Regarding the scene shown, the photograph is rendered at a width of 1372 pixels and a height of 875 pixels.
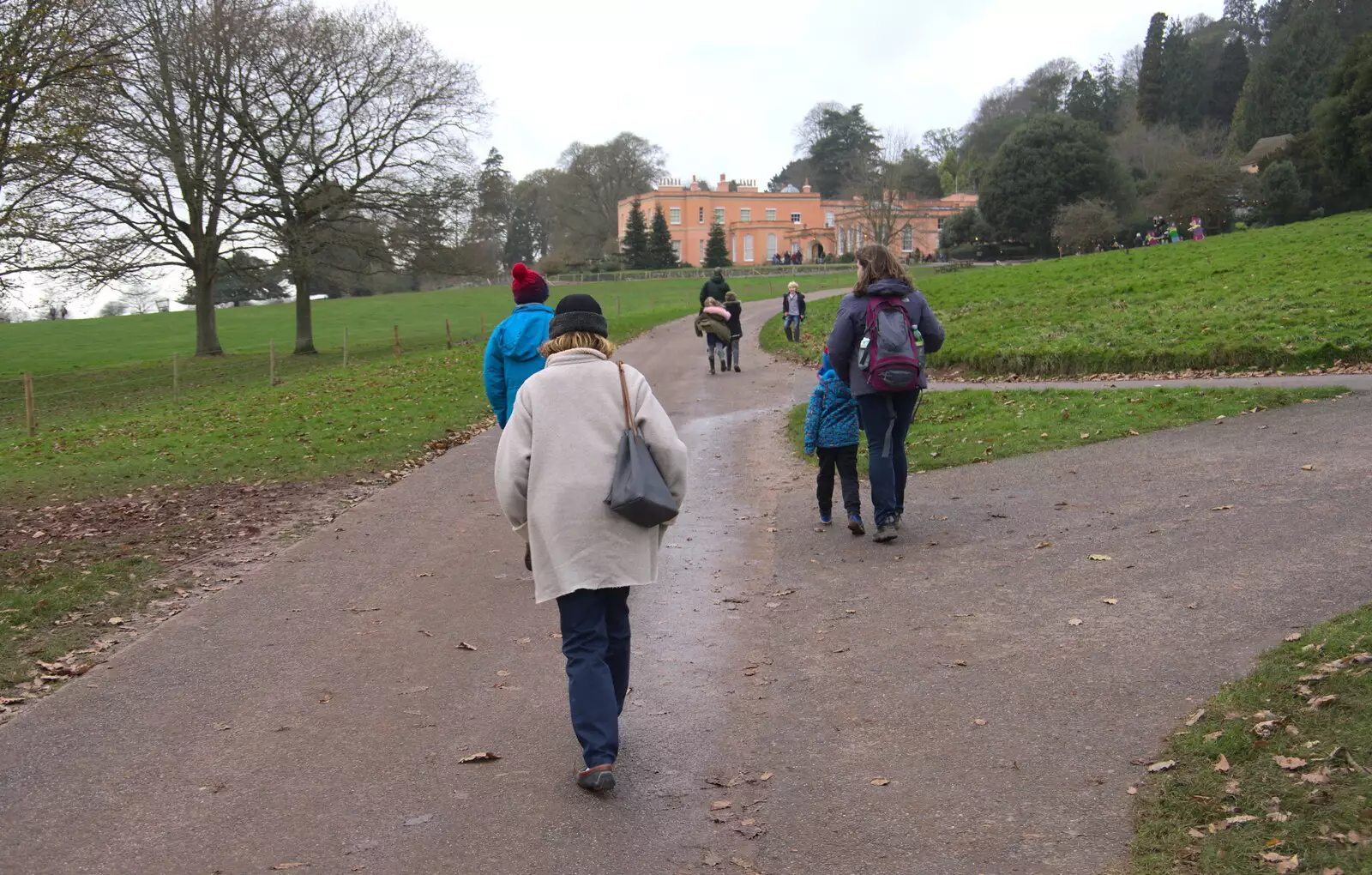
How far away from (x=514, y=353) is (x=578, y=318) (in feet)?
10.2

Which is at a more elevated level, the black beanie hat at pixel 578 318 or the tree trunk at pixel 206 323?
the tree trunk at pixel 206 323

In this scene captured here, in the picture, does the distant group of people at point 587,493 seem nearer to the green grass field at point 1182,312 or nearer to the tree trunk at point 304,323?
the green grass field at point 1182,312

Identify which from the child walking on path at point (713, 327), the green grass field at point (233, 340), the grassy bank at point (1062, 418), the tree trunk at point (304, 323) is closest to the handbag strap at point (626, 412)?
the grassy bank at point (1062, 418)

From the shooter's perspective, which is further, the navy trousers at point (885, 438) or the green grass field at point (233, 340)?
the green grass field at point (233, 340)

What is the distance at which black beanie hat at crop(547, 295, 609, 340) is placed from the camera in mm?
4859

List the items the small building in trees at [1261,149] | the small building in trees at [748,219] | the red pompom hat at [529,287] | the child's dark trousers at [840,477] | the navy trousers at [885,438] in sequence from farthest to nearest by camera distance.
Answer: the small building in trees at [748,219] < the small building in trees at [1261,149] < the child's dark trousers at [840,477] < the navy trousers at [885,438] < the red pompom hat at [529,287]

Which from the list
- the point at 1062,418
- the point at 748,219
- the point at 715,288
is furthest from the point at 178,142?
the point at 748,219

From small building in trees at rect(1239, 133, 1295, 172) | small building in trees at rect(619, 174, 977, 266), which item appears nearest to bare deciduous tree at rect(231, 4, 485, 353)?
small building in trees at rect(1239, 133, 1295, 172)

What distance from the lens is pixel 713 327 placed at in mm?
A: 22109

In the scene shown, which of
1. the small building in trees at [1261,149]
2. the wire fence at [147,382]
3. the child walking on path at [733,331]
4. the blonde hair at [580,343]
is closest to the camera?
the blonde hair at [580,343]

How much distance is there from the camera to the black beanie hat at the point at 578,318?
4.86 meters

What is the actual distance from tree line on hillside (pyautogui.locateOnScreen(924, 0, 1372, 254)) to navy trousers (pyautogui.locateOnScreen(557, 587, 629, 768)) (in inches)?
2008

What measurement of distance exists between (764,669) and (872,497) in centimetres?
270

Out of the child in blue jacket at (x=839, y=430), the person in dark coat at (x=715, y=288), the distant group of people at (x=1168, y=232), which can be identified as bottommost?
the child in blue jacket at (x=839, y=430)
